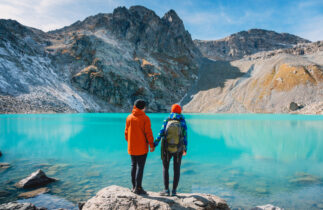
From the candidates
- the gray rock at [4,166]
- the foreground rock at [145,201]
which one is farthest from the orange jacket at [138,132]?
the gray rock at [4,166]

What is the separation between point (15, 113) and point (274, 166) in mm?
70607

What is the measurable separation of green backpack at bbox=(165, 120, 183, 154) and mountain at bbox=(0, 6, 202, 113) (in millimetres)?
71377

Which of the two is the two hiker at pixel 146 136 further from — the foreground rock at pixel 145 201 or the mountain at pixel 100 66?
the mountain at pixel 100 66

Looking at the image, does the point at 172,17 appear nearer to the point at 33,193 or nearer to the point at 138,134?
the point at 33,193

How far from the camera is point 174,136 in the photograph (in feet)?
19.7

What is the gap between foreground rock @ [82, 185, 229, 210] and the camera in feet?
17.8

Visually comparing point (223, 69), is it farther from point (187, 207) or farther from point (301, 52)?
point (187, 207)

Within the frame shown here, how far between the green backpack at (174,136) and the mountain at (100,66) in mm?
71377

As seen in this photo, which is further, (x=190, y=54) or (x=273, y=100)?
(x=190, y=54)

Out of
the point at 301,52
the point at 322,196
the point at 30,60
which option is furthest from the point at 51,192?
the point at 301,52

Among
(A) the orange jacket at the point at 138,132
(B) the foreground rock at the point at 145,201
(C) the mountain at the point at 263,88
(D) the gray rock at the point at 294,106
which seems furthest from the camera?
(C) the mountain at the point at 263,88

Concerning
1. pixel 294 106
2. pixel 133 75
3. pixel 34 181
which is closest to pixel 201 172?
pixel 34 181

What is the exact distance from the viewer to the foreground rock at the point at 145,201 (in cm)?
542

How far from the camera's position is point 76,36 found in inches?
4183
